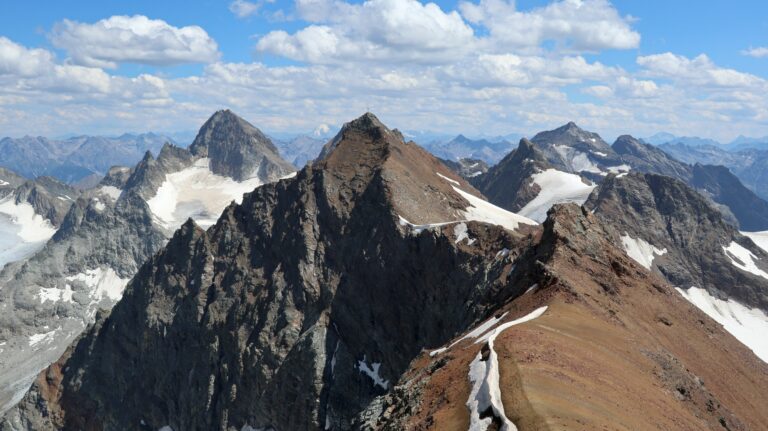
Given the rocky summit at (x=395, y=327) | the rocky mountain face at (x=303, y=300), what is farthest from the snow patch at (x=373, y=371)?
the rocky summit at (x=395, y=327)

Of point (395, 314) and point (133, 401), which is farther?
point (133, 401)

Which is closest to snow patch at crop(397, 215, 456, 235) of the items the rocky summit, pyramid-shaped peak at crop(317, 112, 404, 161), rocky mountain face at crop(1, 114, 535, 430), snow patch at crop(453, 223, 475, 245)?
rocky mountain face at crop(1, 114, 535, 430)

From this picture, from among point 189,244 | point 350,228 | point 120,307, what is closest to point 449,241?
point 350,228

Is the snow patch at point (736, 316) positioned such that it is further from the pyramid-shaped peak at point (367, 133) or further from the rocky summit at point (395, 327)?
the pyramid-shaped peak at point (367, 133)

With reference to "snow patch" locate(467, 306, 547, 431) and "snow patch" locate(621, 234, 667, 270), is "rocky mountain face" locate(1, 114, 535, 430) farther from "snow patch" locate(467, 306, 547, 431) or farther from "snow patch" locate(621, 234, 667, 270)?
"snow patch" locate(621, 234, 667, 270)

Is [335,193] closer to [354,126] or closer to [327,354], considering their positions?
[354,126]

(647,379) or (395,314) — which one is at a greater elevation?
(647,379)

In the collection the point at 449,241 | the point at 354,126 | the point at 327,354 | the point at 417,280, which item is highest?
the point at 354,126

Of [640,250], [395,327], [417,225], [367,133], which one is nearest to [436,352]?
[395,327]
